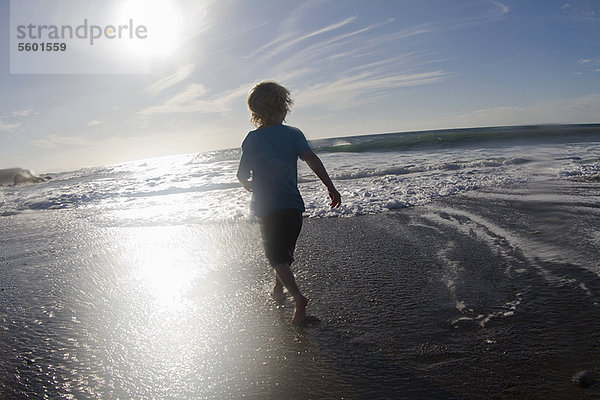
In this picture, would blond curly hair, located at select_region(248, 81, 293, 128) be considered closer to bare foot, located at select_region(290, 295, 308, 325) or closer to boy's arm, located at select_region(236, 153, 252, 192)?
boy's arm, located at select_region(236, 153, 252, 192)

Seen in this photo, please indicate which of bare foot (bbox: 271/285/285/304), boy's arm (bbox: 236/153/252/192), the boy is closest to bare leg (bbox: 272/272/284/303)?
bare foot (bbox: 271/285/285/304)

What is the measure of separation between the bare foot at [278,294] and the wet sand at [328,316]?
0.26 ft

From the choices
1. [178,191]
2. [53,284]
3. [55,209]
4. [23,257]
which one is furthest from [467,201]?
[55,209]

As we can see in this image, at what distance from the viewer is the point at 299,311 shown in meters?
2.43

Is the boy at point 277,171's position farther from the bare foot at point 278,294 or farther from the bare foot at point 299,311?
the bare foot at point 278,294

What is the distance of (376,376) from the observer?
1812mm

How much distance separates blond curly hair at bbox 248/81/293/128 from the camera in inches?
103

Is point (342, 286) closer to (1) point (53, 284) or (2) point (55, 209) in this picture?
(1) point (53, 284)

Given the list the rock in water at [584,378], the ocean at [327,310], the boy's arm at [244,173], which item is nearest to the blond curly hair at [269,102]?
the boy's arm at [244,173]

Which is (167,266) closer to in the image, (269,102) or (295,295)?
(295,295)

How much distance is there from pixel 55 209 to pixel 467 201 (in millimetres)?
8698

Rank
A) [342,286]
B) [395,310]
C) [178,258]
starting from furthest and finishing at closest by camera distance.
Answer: [178,258] < [342,286] < [395,310]

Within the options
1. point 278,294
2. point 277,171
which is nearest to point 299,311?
point 278,294

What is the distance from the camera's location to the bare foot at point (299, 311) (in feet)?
7.91
